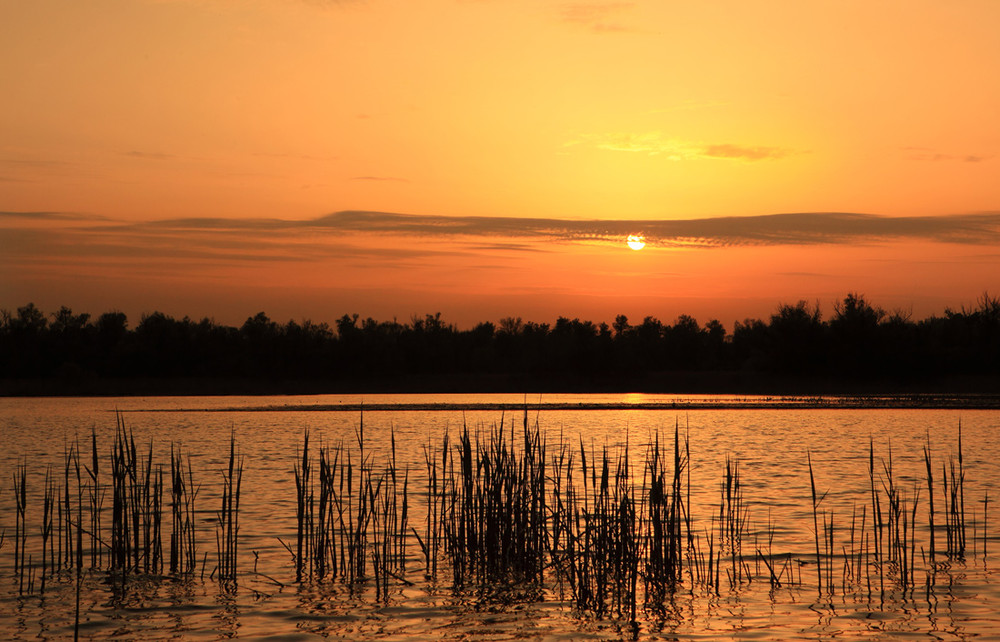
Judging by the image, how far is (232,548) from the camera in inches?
563

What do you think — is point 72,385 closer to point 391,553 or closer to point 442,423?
point 442,423

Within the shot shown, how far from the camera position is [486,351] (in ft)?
353

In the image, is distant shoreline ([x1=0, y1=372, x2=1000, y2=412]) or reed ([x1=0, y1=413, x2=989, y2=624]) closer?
reed ([x1=0, y1=413, x2=989, y2=624])

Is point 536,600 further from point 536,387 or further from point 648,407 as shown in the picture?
point 536,387

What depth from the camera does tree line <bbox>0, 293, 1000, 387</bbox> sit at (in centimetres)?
8650

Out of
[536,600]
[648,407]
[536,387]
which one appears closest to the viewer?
[536,600]

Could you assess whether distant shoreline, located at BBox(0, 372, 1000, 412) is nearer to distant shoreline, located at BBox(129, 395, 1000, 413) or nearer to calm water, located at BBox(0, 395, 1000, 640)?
distant shoreline, located at BBox(129, 395, 1000, 413)

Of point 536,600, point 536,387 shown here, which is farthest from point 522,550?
point 536,387

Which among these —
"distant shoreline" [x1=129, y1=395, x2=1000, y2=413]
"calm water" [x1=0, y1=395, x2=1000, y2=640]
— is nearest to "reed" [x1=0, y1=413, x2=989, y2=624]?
"calm water" [x1=0, y1=395, x2=1000, y2=640]

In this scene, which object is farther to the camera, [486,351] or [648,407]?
[486,351]

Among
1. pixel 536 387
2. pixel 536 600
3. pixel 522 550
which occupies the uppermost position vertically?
pixel 522 550

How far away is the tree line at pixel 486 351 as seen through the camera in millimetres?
86500

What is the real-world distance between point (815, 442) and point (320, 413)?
30.9 m

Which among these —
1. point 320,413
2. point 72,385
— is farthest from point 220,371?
point 320,413
